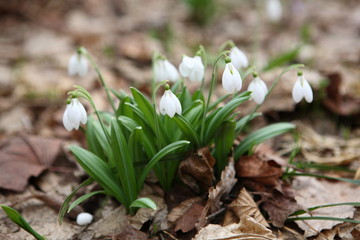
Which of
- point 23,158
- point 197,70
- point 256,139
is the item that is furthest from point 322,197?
point 23,158

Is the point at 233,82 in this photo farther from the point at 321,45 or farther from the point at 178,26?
the point at 178,26

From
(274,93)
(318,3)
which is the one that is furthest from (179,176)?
(318,3)

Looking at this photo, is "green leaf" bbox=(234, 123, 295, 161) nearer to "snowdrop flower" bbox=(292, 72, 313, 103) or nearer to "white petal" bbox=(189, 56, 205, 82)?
"snowdrop flower" bbox=(292, 72, 313, 103)

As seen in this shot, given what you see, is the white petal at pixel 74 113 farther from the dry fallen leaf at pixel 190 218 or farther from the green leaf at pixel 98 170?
the dry fallen leaf at pixel 190 218

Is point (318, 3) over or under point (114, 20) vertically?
over

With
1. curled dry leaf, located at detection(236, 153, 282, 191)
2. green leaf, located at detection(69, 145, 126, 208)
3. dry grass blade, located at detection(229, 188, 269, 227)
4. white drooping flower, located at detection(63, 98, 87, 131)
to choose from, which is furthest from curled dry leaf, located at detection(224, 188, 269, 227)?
white drooping flower, located at detection(63, 98, 87, 131)

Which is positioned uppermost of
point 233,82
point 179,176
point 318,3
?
point 318,3

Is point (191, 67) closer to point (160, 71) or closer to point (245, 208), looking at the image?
point (160, 71)
